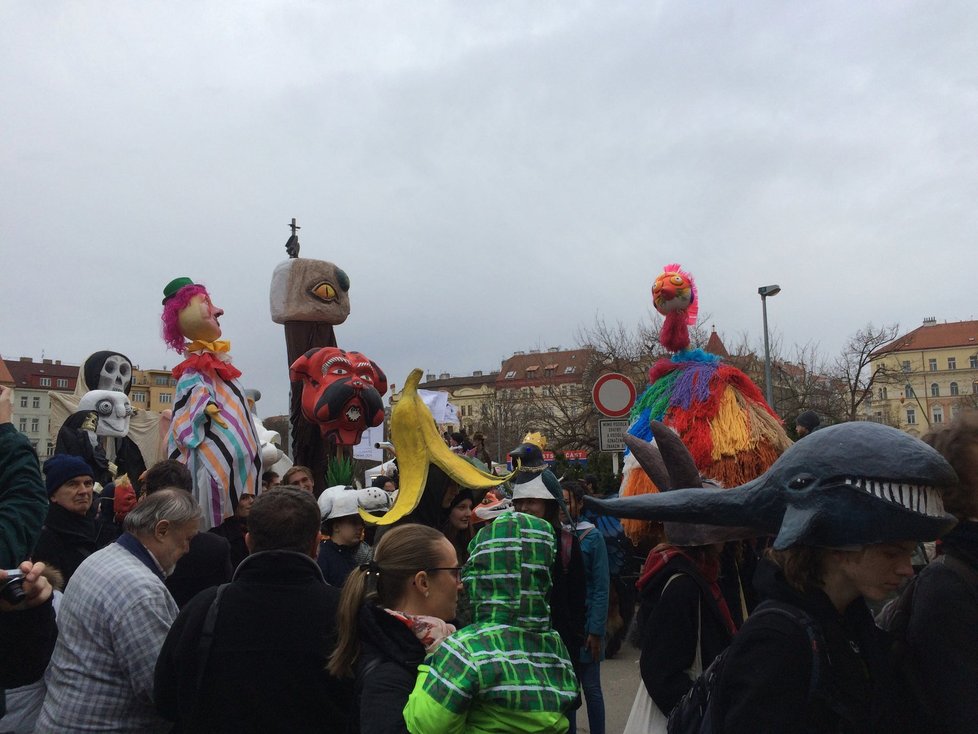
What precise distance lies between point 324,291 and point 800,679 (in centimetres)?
898

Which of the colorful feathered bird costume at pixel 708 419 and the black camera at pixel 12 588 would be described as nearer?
the black camera at pixel 12 588

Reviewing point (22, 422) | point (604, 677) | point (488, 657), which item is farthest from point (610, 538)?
point (22, 422)

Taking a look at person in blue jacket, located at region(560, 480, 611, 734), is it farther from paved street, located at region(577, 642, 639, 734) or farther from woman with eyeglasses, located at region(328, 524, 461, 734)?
woman with eyeglasses, located at region(328, 524, 461, 734)

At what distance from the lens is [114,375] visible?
858 cm

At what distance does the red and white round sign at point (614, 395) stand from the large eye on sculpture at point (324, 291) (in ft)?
13.6

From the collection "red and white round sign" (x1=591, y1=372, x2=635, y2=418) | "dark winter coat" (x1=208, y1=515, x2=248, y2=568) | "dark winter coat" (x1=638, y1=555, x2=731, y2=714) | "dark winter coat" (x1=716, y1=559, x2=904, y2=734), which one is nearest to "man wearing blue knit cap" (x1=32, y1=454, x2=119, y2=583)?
"dark winter coat" (x1=208, y1=515, x2=248, y2=568)

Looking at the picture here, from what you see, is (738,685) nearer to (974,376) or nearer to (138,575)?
(138,575)

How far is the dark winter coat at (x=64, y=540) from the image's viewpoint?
436 cm

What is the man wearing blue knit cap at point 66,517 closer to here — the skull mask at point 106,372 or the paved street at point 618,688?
the paved street at point 618,688

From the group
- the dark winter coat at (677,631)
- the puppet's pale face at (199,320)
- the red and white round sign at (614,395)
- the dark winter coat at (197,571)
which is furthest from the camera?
the red and white round sign at (614,395)

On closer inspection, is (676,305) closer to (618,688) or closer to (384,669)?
(618,688)

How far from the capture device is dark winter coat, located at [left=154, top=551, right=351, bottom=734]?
2.53 metres

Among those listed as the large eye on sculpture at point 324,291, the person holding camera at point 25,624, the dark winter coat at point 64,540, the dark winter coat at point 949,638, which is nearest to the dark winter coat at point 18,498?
the person holding camera at point 25,624

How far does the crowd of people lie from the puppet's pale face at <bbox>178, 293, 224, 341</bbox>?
3839 millimetres
